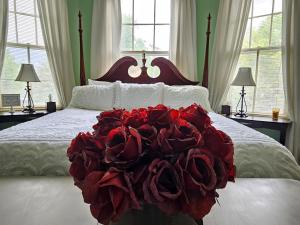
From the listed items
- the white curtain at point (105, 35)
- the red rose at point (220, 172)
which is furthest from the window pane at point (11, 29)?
the red rose at point (220, 172)

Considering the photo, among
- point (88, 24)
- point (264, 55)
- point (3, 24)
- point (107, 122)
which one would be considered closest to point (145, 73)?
point (88, 24)

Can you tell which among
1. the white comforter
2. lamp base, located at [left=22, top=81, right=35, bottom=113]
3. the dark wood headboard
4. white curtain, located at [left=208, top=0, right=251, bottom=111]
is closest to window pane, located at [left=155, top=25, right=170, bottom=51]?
the dark wood headboard

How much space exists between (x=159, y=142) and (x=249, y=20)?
133 inches

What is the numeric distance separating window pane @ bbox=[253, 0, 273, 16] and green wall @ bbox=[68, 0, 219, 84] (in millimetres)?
547

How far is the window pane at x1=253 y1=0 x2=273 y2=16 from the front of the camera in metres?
2.98

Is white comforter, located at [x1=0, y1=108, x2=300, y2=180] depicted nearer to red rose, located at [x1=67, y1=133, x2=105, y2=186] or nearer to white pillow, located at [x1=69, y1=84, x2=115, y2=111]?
Answer: red rose, located at [x1=67, y1=133, x2=105, y2=186]

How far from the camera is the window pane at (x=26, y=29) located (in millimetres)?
3149

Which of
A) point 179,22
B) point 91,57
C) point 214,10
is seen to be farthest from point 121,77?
point 214,10

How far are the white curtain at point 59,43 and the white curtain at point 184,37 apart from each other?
5.29 feet

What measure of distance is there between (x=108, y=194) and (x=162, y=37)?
3.29 m

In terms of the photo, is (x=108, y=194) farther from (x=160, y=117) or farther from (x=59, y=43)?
(x=59, y=43)

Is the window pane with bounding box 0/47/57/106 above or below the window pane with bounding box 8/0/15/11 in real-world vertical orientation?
below

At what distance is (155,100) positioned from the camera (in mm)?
2514

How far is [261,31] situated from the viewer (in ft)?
10.1
